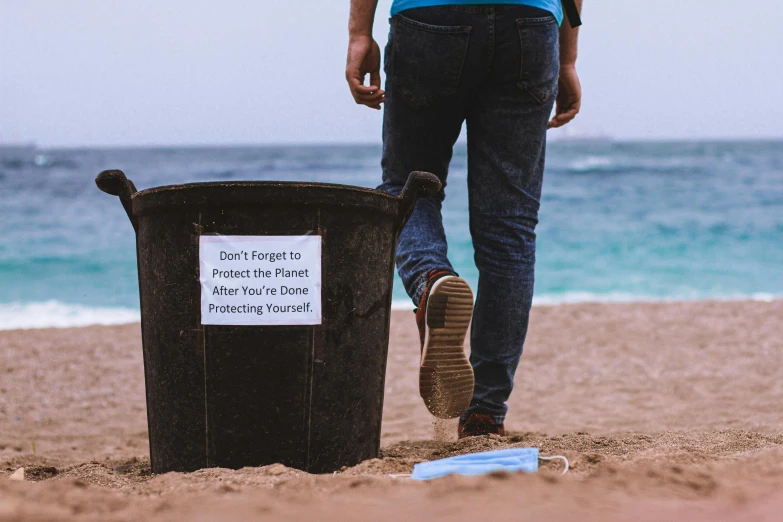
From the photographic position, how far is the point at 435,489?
1147 mm

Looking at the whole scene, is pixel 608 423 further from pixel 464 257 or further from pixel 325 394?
pixel 464 257

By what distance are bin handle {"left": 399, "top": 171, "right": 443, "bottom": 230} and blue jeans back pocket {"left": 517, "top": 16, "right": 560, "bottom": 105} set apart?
16.7 inches

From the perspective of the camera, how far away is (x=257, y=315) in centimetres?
157

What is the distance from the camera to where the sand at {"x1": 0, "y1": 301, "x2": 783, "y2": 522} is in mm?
1064

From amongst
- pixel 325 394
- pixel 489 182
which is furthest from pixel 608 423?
pixel 325 394

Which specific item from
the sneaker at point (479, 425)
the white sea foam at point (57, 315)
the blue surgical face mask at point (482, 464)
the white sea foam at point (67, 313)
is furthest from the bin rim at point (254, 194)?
the white sea foam at point (57, 315)

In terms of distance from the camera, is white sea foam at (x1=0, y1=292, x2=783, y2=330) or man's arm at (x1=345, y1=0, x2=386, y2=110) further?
white sea foam at (x1=0, y1=292, x2=783, y2=330)

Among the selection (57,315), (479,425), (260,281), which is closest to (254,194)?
(260,281)

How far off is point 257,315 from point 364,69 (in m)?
0.82

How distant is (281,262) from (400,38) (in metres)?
0.75

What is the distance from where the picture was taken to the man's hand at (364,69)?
198cm

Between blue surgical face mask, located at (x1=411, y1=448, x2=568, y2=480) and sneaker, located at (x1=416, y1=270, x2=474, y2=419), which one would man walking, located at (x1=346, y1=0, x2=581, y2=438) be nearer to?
sneaker, located at (x1=416, y1=270, x2=474, y2=419)

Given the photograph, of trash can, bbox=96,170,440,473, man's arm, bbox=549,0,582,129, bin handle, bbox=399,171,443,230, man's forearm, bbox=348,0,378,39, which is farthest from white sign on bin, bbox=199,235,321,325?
man's arm, bbox=549,0,582,129

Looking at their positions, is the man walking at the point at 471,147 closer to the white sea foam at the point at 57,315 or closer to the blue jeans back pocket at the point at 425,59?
the blue jeans back pocket at the point at 425,59
